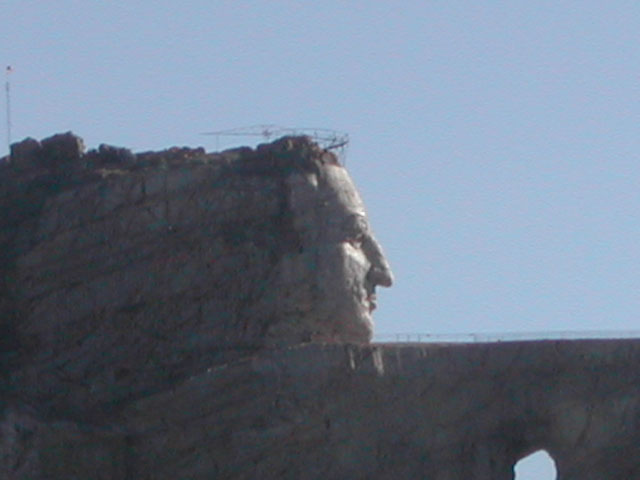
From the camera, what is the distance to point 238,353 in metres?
68.6

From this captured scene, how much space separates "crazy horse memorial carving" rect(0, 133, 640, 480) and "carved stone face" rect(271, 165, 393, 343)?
37 millimetres

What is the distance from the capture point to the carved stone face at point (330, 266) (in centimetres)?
6900

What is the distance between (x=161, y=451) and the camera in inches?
2667

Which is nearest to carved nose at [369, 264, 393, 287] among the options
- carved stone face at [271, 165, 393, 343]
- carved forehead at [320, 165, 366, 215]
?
carved stone face at [271, 165, 393, 343]

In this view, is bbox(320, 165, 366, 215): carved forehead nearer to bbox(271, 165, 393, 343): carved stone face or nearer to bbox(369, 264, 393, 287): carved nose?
bbox(271, 165, 393, 343): carved stone face

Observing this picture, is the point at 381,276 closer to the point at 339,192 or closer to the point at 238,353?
the point at 339,192

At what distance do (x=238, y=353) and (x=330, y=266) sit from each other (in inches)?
95.0

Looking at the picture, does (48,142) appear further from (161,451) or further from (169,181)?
(161,451)

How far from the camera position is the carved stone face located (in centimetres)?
6900

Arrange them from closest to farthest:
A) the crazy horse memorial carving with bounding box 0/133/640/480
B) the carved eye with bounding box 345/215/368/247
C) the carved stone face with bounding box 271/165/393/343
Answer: the crazy horse memorial carving with bounding box 0/133/640/480
the carved stone face with bounding box 271/165/393/343
the carved eye with bounding box 345/215/368/247

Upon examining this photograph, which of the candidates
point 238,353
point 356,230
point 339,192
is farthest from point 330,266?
point 238,353

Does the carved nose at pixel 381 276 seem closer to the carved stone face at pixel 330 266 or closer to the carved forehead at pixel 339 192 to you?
the carved stone face at pixel 330 266

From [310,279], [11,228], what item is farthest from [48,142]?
[310,279]

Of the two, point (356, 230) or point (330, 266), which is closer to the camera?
point (330, 266)
